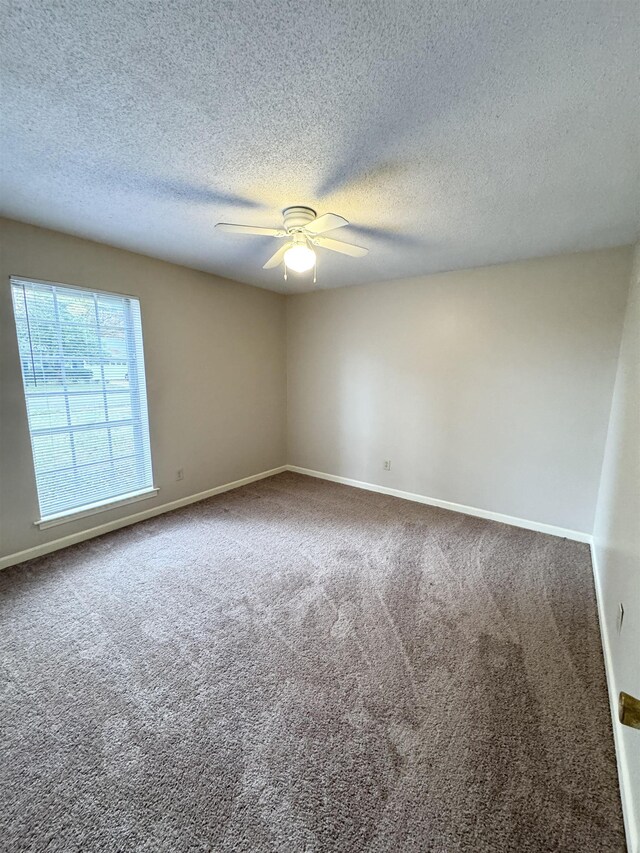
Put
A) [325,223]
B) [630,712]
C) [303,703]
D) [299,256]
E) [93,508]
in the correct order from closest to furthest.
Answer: [630,712]
[303,703]
[325,223]
[299,256]
[93,508]

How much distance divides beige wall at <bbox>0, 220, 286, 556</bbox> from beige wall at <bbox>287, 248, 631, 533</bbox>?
0.64 metres

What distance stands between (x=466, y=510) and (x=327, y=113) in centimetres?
332

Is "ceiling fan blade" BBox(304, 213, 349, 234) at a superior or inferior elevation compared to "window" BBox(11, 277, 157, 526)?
superior

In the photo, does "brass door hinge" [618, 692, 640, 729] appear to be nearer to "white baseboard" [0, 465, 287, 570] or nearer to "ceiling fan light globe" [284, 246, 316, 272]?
"ceiling fan light globe" [284, 246, 316, 272]

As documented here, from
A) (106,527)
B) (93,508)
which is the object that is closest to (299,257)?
(93,508)

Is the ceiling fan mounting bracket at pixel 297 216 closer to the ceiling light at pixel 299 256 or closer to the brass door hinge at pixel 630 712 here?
the ceiling light at pixel 299 256

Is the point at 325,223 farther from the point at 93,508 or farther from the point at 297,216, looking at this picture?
the point at 93,508

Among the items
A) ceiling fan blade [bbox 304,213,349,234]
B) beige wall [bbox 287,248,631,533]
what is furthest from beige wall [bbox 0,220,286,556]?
ceiling fan blade [bbox 304,213,349,234]

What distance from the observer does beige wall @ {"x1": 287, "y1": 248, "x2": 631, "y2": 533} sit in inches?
109

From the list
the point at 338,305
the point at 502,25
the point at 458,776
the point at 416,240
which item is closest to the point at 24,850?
the point at 458,776

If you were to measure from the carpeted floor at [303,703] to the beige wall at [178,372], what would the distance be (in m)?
0.75

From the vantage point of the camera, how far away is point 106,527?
9.79 feet

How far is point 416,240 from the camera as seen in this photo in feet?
8.31

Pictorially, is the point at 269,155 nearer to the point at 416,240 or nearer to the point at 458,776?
the point at 416,240
